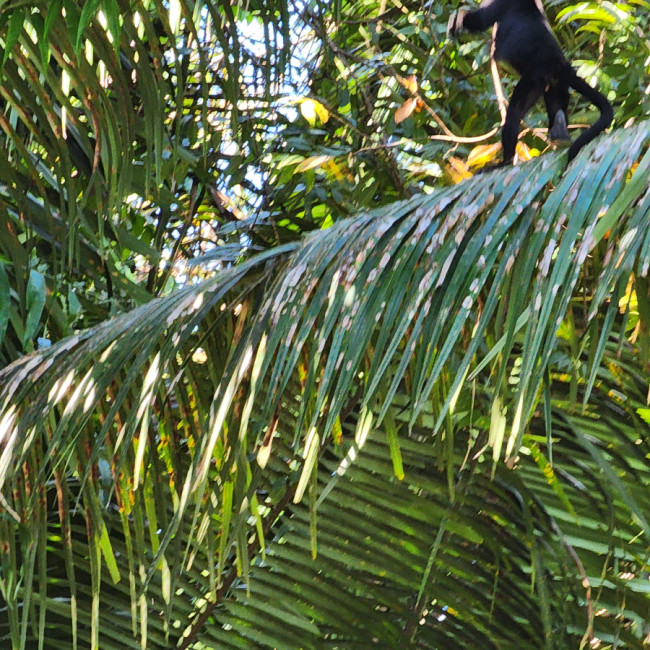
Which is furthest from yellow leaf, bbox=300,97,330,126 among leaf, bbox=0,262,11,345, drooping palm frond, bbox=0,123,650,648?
leaf, bbox=0,262,11,345

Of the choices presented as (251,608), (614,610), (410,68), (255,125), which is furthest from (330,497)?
(410,68)

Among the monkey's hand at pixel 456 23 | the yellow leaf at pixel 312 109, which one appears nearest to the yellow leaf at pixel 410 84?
the yellow leaf at pixel 312 109

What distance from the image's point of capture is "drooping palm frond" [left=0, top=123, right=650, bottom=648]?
0.96m

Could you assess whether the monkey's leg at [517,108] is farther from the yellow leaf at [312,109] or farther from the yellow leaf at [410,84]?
the yellow leaf at [312,109]

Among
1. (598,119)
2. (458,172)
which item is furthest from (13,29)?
(458,172)

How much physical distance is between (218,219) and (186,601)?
1.42 meters

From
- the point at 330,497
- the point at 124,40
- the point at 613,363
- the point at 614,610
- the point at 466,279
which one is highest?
the point at 124,40

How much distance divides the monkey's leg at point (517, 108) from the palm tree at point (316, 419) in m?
0.35

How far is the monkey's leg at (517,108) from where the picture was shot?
66.2 inches

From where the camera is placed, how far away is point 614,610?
148 cm

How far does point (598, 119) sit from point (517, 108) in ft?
1.14

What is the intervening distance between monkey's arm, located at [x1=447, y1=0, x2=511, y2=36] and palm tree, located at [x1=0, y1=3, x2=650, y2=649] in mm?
497

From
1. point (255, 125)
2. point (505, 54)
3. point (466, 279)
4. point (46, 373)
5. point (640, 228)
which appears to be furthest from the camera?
point (255, 125)

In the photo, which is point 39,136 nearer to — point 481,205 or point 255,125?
point 481,205
